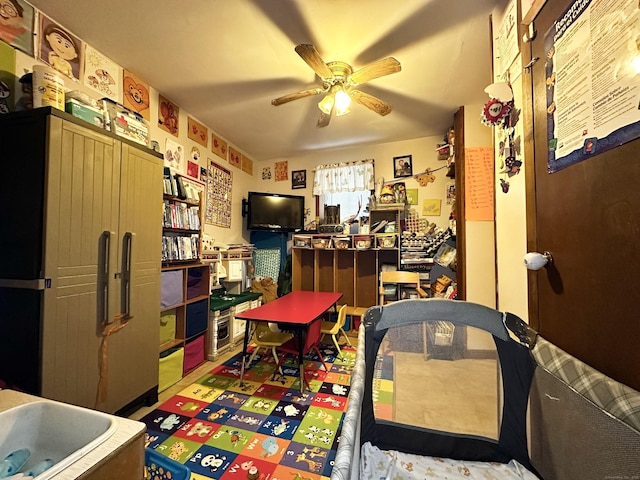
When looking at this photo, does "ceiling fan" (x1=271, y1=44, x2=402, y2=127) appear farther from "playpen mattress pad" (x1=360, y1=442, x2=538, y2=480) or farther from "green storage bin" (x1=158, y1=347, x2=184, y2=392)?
"green storage bin" (x1=158, y1=347, x2=184, y2=392)

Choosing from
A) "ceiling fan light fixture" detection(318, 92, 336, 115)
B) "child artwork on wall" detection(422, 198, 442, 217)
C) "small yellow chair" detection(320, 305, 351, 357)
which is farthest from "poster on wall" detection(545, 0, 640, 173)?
"child artwork on wall" detection(422, 198, 442, 217)

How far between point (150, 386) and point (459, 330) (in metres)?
2.24

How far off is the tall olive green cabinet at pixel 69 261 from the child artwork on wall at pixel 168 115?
0.96 m

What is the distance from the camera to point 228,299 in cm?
320

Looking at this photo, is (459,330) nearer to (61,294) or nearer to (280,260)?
(61,294)

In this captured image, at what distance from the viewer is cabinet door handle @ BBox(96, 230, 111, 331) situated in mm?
1661

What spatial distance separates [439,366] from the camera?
1115mm

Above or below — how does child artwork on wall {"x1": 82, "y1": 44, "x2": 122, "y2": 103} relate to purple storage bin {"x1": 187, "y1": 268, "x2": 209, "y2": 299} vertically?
above

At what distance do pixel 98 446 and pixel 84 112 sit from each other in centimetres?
188

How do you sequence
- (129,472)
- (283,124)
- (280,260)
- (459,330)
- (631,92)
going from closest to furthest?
(631,92), (129,472), (459,330), (283,124), (280,260)

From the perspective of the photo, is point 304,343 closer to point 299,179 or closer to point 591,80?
point 591,80

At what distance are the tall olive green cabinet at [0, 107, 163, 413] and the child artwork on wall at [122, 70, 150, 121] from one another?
0.75 m

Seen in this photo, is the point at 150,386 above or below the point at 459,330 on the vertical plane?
below

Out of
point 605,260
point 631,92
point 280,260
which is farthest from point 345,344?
point 631,92
